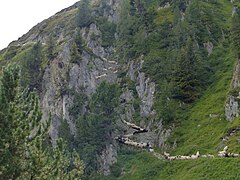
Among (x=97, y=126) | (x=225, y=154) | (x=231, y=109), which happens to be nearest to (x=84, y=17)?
(x=97, y=126)

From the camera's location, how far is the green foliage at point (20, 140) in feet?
89.2

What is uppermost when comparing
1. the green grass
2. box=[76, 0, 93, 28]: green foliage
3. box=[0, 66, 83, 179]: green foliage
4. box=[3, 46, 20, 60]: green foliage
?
box=[3, 46, 20, 60]: green foliage

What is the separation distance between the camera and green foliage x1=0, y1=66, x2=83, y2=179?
89.2 ft

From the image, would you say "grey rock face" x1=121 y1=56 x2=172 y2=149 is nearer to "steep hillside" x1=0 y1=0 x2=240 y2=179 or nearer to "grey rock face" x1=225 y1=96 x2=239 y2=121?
"steep hillside" x1=0 y1=0 x2=240 y2=179

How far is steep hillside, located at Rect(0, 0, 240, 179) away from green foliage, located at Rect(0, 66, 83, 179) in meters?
36.9

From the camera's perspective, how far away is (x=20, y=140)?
27828mm

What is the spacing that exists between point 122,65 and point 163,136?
5242 centimetres

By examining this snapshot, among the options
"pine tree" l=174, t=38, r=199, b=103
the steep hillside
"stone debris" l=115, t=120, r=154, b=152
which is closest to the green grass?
the steep hillside

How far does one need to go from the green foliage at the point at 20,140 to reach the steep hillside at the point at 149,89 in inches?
1452

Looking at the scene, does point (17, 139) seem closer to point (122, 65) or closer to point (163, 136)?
point (163, 136)

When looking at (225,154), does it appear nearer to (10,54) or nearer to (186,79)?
(186,79)

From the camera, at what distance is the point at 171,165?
75062mm

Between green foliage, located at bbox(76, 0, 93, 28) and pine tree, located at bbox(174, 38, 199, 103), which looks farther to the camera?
green foliage, located at bbox(76, 0, 93, 28)

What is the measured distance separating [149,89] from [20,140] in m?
85.3
